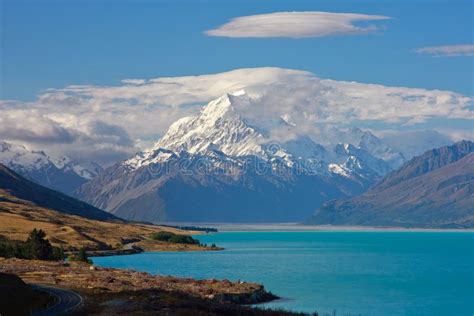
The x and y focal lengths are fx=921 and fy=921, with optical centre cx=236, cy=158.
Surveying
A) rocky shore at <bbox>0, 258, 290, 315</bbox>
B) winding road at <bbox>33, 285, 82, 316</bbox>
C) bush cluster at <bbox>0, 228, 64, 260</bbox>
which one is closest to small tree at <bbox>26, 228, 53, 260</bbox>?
bush cluster at <bbox>0, 228, 64, 260</bbox>

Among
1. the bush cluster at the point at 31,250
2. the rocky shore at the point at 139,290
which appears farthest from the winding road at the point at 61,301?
the bush cluster at the point at 31,250

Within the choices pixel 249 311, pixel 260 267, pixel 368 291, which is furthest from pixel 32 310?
pixel 260 267

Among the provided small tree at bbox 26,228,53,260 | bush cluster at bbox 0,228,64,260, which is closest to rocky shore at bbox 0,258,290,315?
bush cluster at bbox 0,228,64,260

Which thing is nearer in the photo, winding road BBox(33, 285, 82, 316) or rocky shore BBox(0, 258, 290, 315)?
winding road BBox(33, 285, 82, 316)

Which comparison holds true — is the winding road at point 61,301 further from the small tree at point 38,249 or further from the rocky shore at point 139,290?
the small tree at point 38,249

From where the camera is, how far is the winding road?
71.5 m

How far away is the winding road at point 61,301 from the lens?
71463mm

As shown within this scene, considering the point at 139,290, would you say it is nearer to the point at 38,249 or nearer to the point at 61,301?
the point at 61,301

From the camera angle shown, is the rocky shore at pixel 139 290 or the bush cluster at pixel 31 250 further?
the bush cluster at pixel 31 250

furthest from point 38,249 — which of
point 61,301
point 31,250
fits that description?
point 61,301

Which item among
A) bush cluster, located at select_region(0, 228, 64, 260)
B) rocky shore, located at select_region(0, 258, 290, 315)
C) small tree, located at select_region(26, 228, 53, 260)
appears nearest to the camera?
rocky shore, located at select_region(0, 258, 290, 315)

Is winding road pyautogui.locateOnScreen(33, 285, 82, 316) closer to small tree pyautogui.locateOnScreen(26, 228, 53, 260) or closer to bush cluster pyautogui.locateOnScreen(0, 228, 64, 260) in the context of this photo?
bush cluster pyautogui.locateOnScreen(0, 228, 64, 260)

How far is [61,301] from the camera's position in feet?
263

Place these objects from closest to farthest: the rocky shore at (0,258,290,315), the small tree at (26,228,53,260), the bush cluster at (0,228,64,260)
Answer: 1. the rocky shore at (0,258,290,315)
2. the bush cluster at (0,228,64,260)
3. the small tree at (26,228,53,260)
